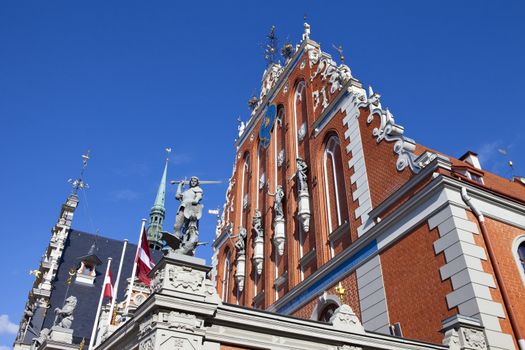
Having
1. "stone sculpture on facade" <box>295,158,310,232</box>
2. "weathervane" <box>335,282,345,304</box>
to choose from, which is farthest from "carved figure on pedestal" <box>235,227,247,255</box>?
"weathervane" <box>335,282,345,304</box>

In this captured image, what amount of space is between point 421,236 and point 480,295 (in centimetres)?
216

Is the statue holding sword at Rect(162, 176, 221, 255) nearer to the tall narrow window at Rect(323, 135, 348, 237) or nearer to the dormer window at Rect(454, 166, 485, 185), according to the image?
the dormer window at Rect(454, 166, 485, 185)

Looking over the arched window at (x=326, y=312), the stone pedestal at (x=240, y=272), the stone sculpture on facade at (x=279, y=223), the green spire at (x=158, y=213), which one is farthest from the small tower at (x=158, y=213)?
the arched window at (x=326, y=312)

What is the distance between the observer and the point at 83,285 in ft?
120

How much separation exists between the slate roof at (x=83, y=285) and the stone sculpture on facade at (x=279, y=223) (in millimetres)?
17233

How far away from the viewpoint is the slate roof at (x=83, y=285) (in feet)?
107

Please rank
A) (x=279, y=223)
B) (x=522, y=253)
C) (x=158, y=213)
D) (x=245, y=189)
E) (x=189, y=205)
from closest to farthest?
1. (x=189, y=205)
2. (x=522, y=253)
3. (x=279, y=223)
4. (x=245, y=189)
5. (x=158, y=213)

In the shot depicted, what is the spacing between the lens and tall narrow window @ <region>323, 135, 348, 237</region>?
1614 cm

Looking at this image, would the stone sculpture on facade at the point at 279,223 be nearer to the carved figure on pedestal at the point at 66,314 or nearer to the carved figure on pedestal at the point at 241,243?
the carved figure on pedestal at the point at 241,243

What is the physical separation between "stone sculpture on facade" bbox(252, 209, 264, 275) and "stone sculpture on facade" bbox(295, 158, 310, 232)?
3.31m

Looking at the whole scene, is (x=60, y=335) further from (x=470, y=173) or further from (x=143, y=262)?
(x=470, y=173)

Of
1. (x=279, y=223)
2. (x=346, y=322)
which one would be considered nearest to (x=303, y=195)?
(x=279, y=223)

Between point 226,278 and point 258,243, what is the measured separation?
4.66 meters

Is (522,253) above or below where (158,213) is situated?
below
